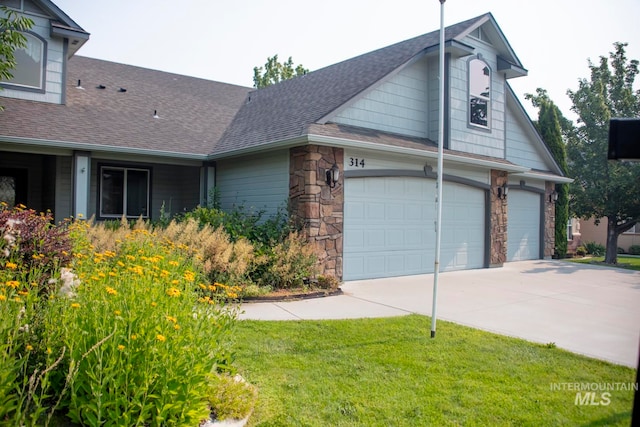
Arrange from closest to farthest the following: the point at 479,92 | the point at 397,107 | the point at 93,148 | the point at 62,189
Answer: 1. the point at 93,148
2. the point at 397,107
3. the point at 62,189
4. the point at 479,92

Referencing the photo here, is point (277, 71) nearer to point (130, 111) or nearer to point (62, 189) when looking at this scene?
point (130, 111)

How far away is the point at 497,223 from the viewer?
46.4ft

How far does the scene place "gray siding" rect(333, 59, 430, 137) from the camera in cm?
1138

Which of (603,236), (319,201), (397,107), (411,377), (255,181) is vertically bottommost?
(411,377)

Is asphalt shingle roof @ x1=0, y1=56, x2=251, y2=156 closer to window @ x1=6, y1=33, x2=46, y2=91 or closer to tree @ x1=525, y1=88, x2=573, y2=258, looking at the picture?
window @ x1=6, y1=33, x2=46, y2=91

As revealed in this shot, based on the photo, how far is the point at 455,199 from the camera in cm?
1291

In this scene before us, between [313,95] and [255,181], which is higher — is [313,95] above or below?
above

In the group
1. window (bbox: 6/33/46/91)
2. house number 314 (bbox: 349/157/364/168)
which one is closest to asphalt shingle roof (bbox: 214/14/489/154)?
house number 314 (bbox: 349/157/364/168)

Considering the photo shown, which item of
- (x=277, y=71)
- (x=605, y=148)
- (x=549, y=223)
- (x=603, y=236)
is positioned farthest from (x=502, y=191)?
(x=277, y=71)

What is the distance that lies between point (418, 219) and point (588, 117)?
1057 cm

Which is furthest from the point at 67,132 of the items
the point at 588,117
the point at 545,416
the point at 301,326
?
the point at 588,117

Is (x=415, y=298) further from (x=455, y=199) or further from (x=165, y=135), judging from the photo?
(x=165, y=135)

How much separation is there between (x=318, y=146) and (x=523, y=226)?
33.6ft

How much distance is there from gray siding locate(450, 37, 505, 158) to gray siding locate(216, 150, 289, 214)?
5034 mm
